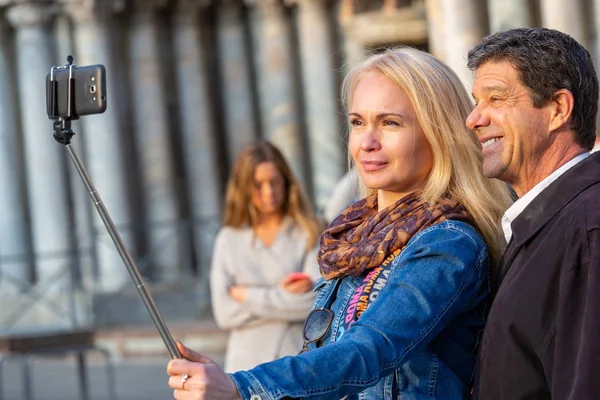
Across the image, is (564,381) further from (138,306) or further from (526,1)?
(138,306)

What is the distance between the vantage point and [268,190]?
482cm

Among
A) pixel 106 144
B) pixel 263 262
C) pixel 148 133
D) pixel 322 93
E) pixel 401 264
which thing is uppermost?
pixel 322 93

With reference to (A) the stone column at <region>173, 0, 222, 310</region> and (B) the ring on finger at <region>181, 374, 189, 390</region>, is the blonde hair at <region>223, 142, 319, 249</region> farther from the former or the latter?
(A) the stone column at <region>173, 0, 222, 310</region>

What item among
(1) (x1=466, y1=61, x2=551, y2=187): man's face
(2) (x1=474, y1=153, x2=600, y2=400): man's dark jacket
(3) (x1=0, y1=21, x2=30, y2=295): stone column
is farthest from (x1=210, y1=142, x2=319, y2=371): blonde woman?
(3) (x1=0, y1=21, x2=30, y2=295): stone column

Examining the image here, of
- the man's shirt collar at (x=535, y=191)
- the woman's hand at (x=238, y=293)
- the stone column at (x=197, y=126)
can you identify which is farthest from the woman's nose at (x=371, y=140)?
the stone column at (x=197, y=126)

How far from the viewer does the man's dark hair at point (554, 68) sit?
2.06m

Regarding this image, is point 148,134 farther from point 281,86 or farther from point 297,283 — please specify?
point 297,283

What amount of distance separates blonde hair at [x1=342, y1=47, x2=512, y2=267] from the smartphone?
55cm

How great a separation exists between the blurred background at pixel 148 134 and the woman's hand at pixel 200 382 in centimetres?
1062

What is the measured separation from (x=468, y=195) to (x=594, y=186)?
396 mm

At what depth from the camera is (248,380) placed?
1912 millimetres

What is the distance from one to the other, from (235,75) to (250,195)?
9158mm

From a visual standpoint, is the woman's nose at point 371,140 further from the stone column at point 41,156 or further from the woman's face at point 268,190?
the stone column at point 41,156

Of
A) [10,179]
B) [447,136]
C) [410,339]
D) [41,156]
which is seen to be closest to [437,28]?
[447,136]
